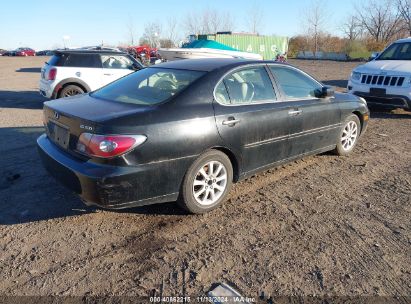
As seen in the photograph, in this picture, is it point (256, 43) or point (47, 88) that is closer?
point (47, 88)

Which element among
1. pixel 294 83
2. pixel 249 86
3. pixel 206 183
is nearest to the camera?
Result: pixel 206 183

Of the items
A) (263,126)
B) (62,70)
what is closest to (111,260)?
(263,126)

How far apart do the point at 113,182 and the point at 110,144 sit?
33cm

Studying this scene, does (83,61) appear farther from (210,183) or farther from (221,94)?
(210,183)

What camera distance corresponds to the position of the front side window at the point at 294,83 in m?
4.54

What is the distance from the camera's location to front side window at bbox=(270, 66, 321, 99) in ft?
14.9

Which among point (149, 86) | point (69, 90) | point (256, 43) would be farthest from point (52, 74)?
point (256, 43)

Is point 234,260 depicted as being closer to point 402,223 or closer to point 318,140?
point 402,223

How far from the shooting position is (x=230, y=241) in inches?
129

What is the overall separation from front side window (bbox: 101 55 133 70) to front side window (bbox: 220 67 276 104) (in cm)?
686

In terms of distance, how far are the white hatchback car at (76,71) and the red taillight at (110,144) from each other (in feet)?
23.2

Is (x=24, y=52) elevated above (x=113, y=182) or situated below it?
below

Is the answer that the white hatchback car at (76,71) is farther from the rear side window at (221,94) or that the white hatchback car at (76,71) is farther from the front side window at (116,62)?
the rear side window at (221,94)

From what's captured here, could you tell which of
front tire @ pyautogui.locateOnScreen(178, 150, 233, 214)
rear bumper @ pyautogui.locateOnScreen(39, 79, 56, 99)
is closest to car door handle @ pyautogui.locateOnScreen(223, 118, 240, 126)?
front tire @ pyautogui.locateOnScreen(178, 150, 233, 214)
